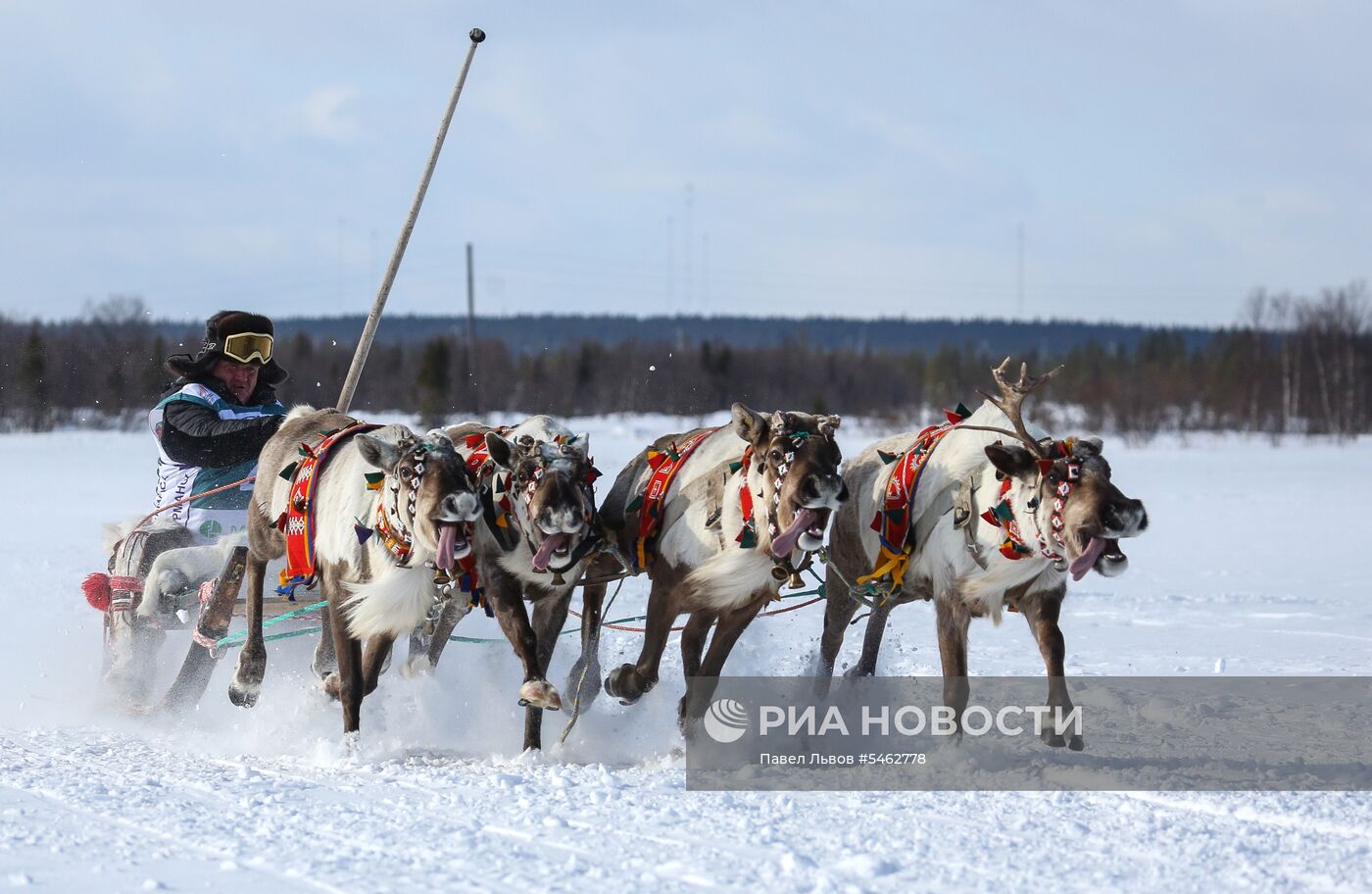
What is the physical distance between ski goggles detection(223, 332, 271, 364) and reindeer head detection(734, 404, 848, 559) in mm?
3225

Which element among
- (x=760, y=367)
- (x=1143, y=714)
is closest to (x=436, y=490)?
(x=1143, y=714)

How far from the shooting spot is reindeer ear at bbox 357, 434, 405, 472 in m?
5.62

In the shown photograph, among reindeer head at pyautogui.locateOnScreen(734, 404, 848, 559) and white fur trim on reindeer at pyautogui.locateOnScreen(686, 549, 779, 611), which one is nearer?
reindeer head at pyautogui.locateOnScreen(734, 404, 848, 559)

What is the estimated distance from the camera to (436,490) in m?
5.48

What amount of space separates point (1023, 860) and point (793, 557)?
1748 millimetres

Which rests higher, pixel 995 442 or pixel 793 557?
pixel 995 442

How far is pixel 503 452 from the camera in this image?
577 centimetres

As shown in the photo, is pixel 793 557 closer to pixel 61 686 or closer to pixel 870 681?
pixel 870 681

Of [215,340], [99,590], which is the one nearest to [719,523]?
[215,340]

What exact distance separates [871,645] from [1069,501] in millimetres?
2031

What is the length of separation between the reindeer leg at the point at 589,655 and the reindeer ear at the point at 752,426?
5.11ft

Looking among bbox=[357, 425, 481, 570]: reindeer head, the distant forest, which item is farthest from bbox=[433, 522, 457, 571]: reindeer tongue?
the distant forest

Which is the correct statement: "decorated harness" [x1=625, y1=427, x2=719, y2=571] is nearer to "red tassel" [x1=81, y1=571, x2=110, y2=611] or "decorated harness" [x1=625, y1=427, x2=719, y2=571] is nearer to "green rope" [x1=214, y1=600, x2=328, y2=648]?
"green rope" [x1=214, y1=600, x2=328, y2=648]

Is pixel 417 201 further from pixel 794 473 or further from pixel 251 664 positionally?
pixel 794 473
